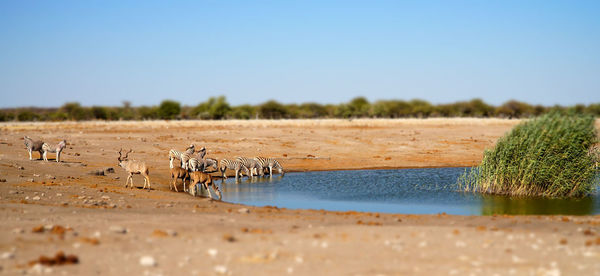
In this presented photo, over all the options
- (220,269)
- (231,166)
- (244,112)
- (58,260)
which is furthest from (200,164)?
(244,112)

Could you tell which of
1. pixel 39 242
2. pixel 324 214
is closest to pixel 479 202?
pixel 324 214

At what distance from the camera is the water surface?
64.0 feet

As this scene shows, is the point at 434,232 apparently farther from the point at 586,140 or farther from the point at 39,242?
the point at 586,140

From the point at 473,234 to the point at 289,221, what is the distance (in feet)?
14.4

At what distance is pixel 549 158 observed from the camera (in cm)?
2155

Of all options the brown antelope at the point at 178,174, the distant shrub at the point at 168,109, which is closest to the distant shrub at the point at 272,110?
the distant shrub at the point at 168,109

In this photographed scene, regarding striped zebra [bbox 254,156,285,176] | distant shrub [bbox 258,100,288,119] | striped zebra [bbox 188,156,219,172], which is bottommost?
striped zebra [bbox 254,156,285,176]

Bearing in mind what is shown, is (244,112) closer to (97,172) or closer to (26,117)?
(26,117)

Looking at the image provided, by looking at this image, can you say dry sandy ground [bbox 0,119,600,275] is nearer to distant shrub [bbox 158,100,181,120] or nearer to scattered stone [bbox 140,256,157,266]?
scattered stone [bbox 140,256,157,266]

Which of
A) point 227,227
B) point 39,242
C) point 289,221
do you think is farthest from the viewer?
point 289,221

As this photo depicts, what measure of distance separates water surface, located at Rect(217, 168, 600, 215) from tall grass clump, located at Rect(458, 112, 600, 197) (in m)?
0.64

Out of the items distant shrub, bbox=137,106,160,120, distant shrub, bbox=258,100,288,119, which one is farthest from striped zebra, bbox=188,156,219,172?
distant shrub, bbox=258,100,288,119

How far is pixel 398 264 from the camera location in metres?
9.84

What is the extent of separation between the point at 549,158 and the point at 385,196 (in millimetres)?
5891
